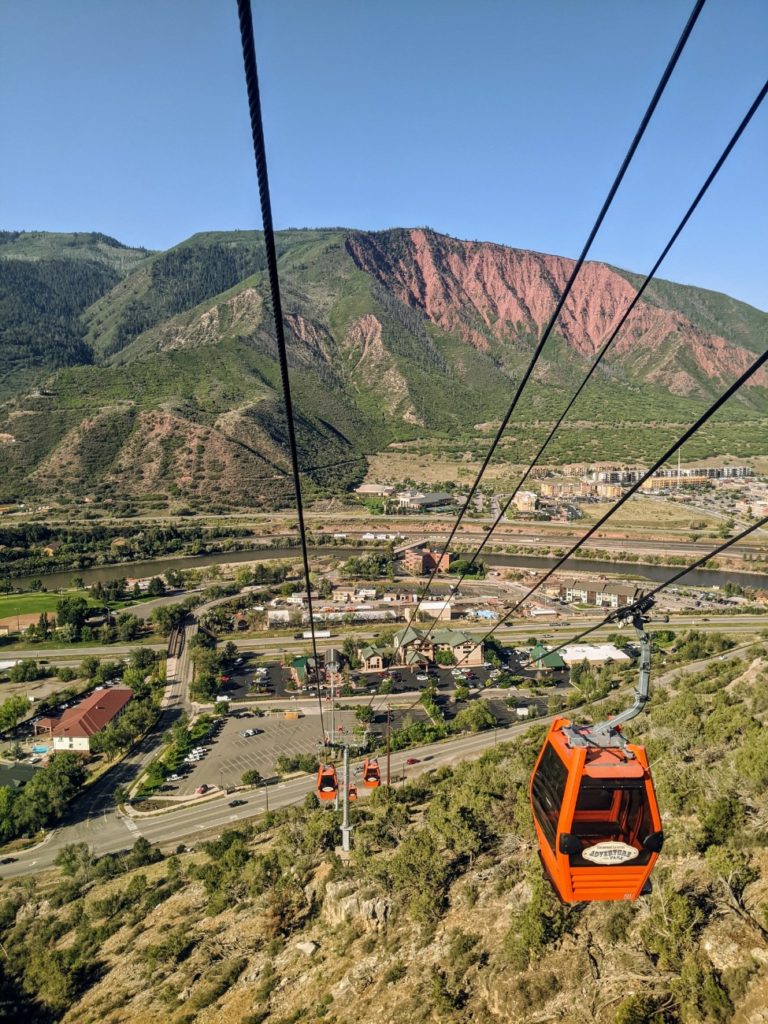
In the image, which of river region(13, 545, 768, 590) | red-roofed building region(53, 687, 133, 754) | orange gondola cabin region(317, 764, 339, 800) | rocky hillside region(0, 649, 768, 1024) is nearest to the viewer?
rocky hillside region(0, 649, 768, 1024)

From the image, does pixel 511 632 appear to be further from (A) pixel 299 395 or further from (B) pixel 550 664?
(A) pixel 299 395

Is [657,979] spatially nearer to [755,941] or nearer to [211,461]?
[755,941]

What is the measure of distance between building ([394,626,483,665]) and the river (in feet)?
75.7

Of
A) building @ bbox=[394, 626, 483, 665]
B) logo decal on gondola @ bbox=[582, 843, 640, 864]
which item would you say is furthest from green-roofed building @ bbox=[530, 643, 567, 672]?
logo decal on gondola @ bbox=[582, 843, 640, 864]

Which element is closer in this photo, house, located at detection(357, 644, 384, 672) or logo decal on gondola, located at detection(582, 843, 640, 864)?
logo decal on gondola, located at detection(582, 843, 640, 864)

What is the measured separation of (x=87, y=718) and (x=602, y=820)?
3175cm

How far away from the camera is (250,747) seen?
30.1 metres

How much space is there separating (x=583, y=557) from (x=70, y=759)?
5439 centimetres

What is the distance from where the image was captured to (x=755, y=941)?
364 inches

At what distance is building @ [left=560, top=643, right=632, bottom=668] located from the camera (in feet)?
128

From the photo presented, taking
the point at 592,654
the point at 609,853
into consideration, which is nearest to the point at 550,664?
the point at 592,654

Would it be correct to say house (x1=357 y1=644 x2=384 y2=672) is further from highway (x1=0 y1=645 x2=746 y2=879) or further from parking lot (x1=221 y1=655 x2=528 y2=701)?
highway (x1=0 y1=645 x2=746 y2=879)

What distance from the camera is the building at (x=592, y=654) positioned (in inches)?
1538

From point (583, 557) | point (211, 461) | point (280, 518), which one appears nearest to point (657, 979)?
point (583, 557)
